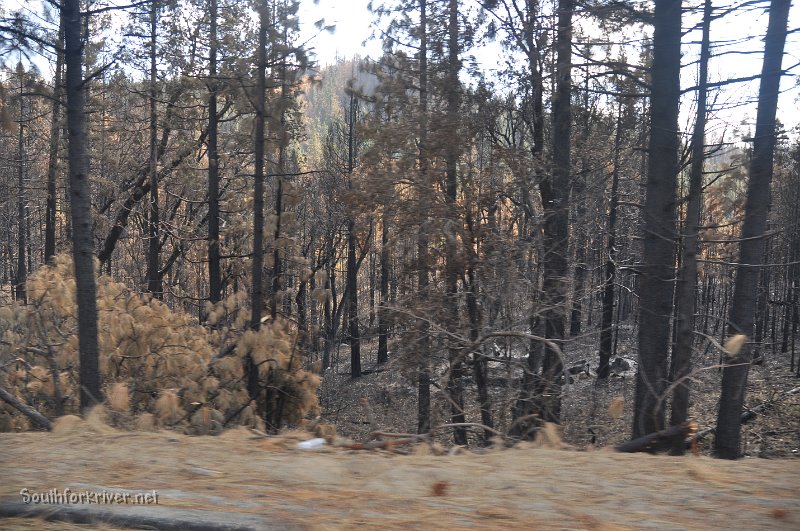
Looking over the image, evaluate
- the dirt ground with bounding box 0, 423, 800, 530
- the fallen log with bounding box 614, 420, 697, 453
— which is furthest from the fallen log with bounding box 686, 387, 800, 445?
the dirt ground with bounding box 0, 423, 800, 530

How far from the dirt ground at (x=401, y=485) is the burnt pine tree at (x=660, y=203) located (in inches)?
149

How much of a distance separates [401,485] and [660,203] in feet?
20.4

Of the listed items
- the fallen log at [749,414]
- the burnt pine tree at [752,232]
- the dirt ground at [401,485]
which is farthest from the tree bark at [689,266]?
the dirt ground at [401,485]

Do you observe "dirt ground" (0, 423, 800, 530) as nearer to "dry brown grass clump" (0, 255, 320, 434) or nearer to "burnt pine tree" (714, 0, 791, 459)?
"dry brown grass clump" (0, 255, 320, 434)

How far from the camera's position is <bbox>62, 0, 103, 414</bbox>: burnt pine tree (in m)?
8.91

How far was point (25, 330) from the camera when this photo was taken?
1227 centimetres

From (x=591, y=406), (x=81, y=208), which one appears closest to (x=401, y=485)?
(x=81, y=208)

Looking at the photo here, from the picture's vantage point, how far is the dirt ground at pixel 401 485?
3.83m

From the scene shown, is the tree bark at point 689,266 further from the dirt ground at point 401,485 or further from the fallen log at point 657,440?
the dirt ground at point 401,485

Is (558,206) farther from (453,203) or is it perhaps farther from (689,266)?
(689,266)

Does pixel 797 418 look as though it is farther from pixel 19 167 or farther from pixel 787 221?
pixel 19 167

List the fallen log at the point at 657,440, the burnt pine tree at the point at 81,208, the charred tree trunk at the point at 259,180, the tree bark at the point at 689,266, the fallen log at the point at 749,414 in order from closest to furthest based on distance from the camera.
Answer: the fallen log at the point at 657,440, the tree bark at the point at 689,266, the burnt pine tree at the point at 81,208, the fallen log at the point at 749,414, the charred tree trunk at the point at 259,180

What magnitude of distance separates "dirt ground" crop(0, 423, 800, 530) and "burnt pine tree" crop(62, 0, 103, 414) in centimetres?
350

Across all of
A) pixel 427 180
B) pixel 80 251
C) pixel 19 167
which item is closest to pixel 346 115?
pixel 19 167
